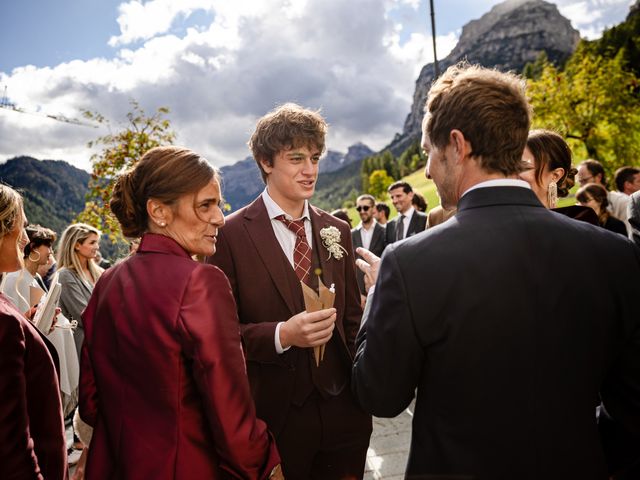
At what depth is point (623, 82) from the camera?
907 inches

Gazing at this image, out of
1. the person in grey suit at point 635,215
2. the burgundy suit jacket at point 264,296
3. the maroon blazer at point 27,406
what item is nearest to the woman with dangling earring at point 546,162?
the person in grey suit at point 635,215

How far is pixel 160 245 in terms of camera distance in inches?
71.9

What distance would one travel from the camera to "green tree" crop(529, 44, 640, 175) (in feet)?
73.7

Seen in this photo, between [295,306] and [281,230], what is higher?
[281,230]

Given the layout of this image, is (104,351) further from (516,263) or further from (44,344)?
(516,263)

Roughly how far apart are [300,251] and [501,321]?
1.53 meters

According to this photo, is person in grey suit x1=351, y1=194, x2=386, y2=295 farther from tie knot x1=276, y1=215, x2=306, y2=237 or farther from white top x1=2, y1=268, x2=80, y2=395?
tie knot x1=276, y1=215, x2=306, y2=237

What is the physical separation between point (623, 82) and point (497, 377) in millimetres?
28296

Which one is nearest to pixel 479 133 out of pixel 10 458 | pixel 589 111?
pixel 10 458

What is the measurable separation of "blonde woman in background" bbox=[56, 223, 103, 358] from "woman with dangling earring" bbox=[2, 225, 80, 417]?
264mm

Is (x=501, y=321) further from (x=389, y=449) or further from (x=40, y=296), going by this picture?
(x=40, y=296)

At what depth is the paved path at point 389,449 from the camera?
4250mm

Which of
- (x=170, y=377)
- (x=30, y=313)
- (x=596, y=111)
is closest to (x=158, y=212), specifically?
(x=170, y=377)

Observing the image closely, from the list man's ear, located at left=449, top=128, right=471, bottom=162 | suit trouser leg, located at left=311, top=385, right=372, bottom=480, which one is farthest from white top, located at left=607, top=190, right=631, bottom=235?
man's ear, located at left=449, top=128, right=471, bottom=162
